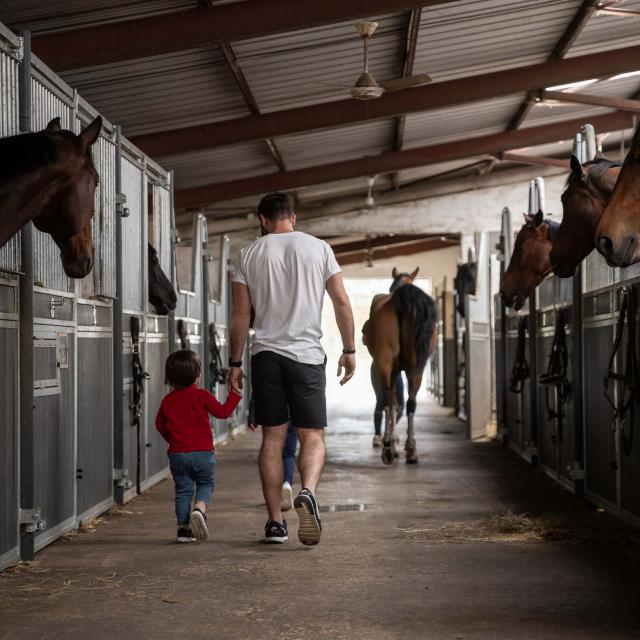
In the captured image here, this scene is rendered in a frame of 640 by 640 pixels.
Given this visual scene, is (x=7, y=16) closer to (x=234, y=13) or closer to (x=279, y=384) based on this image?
(x=234, y=13)

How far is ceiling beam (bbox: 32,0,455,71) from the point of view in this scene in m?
7.66

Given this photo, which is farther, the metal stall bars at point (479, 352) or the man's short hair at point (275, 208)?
the metal stall bars at point (479, 352)

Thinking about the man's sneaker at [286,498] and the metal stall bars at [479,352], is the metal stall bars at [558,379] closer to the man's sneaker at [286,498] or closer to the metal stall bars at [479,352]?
Answer: the man's sneaker at [286,498]

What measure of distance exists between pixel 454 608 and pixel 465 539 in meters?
1.36

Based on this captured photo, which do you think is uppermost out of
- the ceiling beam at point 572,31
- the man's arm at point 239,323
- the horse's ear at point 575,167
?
the ceiling beam at point 572,31

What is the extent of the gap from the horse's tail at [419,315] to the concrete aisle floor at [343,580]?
87.2 inches

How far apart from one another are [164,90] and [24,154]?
6417 millimetres

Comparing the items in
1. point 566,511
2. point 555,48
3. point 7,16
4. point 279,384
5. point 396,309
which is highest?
point 555,48

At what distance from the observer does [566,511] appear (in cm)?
551

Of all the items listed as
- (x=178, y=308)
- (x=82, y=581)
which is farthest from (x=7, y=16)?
(x=82, y=581)

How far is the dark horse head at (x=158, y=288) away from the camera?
273 inches

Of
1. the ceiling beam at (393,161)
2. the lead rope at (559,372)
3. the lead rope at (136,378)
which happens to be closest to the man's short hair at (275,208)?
the lead rope at (136,378)

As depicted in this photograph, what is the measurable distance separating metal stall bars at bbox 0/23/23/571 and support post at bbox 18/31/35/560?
4cm

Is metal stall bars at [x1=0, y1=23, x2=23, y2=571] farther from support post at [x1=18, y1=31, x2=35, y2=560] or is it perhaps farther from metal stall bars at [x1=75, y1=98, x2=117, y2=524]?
metal stall bars at [x1=75, y1=98, x2=117, y2=524]
